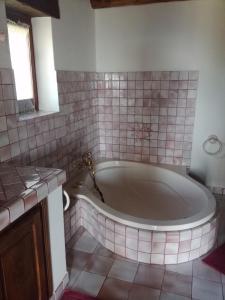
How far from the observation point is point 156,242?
178 cm

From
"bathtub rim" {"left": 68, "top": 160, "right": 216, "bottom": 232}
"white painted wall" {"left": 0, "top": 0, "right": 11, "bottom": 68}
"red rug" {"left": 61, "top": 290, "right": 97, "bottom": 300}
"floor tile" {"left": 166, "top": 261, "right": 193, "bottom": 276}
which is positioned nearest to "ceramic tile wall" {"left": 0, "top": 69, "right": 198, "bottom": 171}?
"bathtub rim" {"left": 68, "top": 160, "right": 216, "bottom": 232}

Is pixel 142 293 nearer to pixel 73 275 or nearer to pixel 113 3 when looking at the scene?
pixel 73 275

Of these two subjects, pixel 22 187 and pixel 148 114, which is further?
pixel 148 114

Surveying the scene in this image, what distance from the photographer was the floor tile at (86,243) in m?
1.99

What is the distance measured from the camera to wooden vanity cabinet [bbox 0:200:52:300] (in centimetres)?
102

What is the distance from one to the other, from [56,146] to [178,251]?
1.26m

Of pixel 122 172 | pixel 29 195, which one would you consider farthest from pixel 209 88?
pixel 29 195

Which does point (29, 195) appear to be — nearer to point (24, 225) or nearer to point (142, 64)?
point (24, 225)

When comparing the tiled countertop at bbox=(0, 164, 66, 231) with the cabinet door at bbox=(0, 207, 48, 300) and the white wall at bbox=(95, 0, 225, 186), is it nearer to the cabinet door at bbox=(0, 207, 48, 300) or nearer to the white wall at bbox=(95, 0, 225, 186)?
the cabinet door at bbox=(0, 207, 48, 300)

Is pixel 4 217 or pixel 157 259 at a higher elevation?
pixel 4 217

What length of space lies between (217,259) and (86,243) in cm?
101

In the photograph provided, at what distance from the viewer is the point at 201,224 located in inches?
71.7

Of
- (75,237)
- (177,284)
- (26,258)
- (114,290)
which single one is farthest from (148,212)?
(26,258)

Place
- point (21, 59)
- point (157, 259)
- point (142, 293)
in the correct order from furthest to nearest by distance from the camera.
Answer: point (21, 59) < point (157, 259) < point (142, 293)
